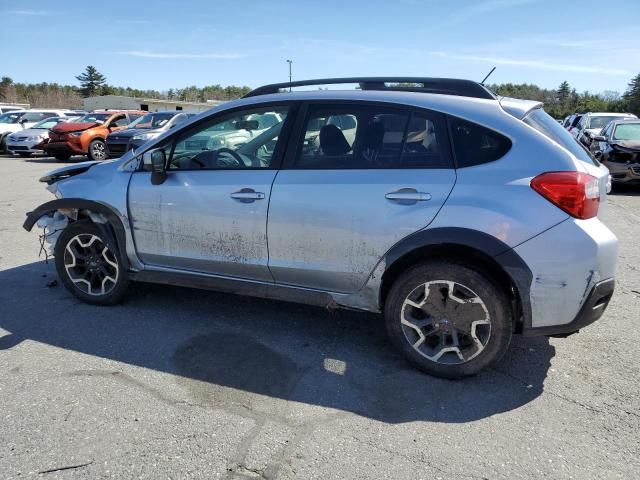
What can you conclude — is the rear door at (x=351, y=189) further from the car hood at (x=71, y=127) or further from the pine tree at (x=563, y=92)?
the pine tree at (x=563, y=92)

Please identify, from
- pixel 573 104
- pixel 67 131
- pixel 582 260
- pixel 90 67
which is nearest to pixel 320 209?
pixel 582 260

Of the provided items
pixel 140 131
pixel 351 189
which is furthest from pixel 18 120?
pixel 351 189

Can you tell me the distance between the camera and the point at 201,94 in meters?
94.2

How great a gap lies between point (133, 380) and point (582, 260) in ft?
9.32

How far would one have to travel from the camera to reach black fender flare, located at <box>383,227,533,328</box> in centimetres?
298

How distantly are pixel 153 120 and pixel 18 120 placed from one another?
886 cm

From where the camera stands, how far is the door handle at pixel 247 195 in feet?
11.8

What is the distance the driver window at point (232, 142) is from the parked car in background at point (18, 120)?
2028 centimetres

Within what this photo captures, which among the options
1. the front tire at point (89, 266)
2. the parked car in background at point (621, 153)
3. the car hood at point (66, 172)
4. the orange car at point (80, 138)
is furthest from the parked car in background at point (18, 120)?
the parked car in background at point (621, 153)

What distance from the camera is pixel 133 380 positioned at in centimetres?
322

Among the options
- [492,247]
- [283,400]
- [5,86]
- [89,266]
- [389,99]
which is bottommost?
[283,400]

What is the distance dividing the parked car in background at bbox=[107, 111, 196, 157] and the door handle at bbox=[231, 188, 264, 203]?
39.9 ft

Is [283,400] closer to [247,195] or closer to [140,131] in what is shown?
[247,195]

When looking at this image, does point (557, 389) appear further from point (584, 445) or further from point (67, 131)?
point (67, 131)
